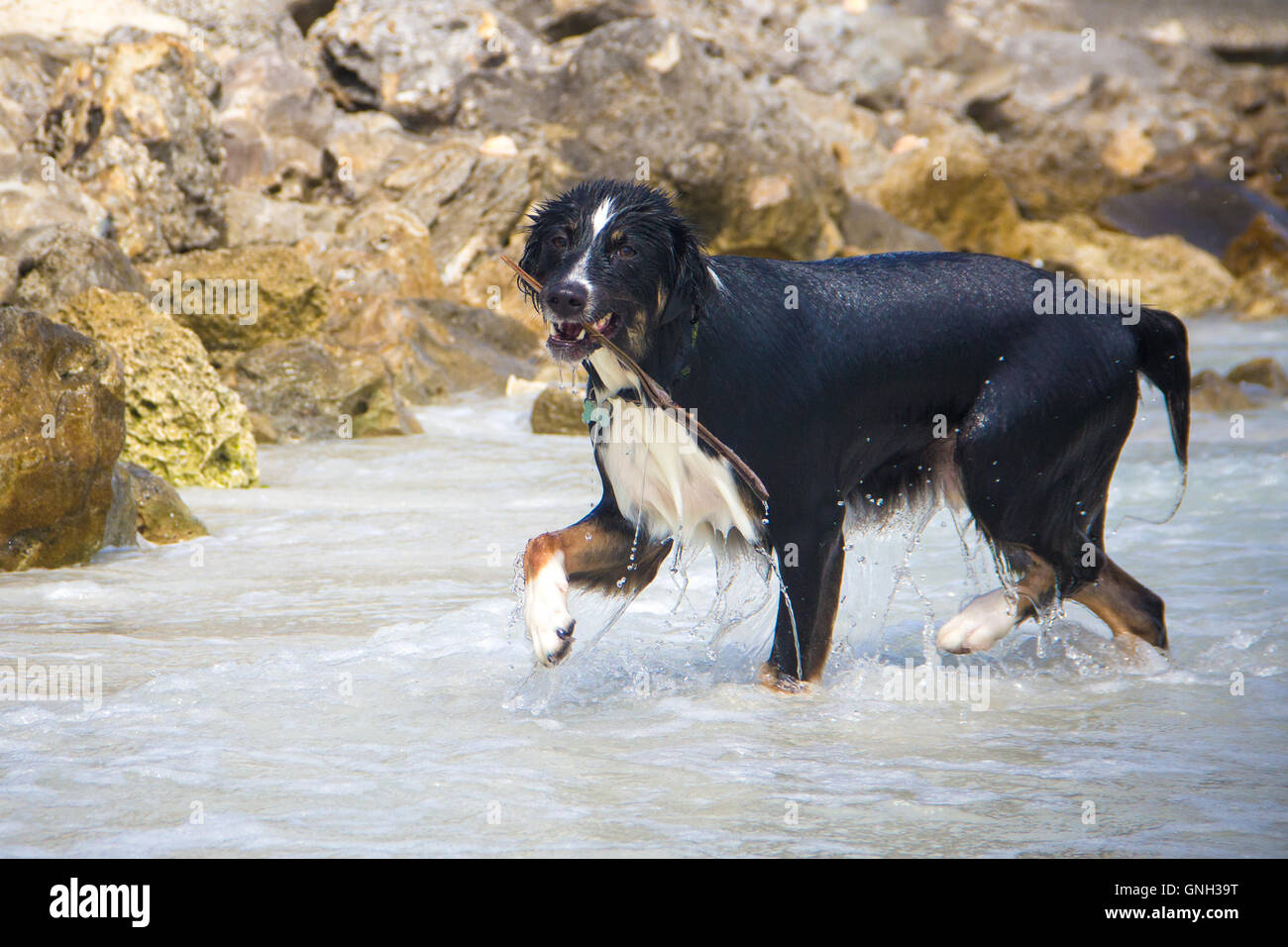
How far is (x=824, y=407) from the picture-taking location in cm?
414

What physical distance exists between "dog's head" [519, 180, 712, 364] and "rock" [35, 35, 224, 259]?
992 centimetres

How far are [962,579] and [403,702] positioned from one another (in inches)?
117

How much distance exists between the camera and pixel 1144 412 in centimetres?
1230

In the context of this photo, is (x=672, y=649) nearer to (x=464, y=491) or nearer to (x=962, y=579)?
(x=962, y=579)

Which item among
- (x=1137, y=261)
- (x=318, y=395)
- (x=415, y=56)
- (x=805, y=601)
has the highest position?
(x=415, y=56)

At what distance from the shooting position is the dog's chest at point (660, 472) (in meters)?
3.96

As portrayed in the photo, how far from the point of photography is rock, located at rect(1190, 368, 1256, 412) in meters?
11.9

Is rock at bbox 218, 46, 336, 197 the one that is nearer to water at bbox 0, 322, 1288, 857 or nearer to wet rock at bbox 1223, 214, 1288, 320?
water at bbox 0, 322, 1288, 857

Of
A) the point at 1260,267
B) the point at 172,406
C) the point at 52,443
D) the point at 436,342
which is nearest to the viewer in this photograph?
the point at 52,443

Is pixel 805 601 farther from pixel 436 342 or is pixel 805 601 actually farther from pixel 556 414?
pixel 436 342

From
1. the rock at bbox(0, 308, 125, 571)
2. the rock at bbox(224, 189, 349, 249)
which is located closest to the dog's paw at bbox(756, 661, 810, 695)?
the rock at bbox(0, 308, 125, 571)

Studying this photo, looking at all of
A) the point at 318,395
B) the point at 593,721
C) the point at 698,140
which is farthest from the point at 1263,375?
the point at 593,721

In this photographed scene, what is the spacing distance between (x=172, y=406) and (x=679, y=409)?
17.5 feet

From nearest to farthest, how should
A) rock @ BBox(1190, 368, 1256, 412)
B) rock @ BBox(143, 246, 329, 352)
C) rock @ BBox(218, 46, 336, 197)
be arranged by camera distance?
rock @ BBox(143, 246, 329, 352)
rock @ BBox(1190, 368, 1256, 412)
rock @ BBox(218, 46, 336, 197)
